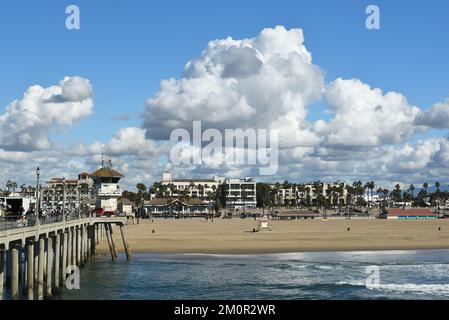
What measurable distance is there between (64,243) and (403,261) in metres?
27.5

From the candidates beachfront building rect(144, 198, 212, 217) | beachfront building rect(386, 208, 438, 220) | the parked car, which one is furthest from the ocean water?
beachfront building rect(144, 198, 212, 217)

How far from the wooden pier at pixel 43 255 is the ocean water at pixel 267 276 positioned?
1.48 meters

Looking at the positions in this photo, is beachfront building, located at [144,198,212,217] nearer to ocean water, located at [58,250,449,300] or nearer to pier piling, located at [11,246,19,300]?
ocean water, located at [58,250,449,300]

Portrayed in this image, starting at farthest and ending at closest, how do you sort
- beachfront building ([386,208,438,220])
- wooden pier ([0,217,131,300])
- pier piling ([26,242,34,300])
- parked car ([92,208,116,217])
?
1. beachfront building ([386,208,438,220])
2. parked car ([92,208,116,217])
3. pier piling ([26,242,34,300])
4. wooden pier ([0,217,131,300])

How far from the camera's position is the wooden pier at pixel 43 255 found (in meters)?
25.9

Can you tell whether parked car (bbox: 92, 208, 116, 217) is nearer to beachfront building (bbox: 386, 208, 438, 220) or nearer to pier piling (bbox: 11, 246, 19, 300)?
pier piling (bbox: 11, 246, 19, 300)

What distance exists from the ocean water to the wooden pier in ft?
4.85

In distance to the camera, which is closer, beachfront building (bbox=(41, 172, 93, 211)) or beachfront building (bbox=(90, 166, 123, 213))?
beachfront building (bbox=(41, 172, 93, 211))

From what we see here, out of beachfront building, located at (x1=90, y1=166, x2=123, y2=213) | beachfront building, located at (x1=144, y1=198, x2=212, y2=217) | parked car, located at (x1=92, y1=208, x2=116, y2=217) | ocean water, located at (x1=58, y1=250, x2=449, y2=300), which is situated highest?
beachfront building, located at (x1=90, y1=166, x2=123, y2=213)

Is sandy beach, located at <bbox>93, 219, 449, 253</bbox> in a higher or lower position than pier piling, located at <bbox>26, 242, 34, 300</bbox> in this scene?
lower

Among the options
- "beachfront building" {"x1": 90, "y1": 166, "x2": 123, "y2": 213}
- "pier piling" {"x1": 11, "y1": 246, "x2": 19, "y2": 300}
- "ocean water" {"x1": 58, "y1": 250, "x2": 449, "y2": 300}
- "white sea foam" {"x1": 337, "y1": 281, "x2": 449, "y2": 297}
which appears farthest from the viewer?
"beachfront building" {"x1": 90, "y1": 166, "x2": 123, "y2": 213}

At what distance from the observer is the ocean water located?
34.4 meters

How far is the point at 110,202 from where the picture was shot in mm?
71188

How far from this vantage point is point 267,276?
1641 inches
